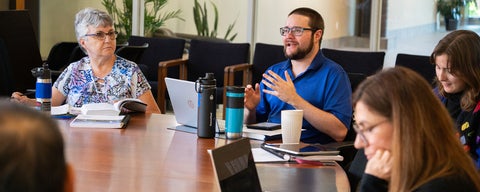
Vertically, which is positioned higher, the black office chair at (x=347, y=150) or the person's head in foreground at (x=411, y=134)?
the person's head in foreground at (x=411, y=134)

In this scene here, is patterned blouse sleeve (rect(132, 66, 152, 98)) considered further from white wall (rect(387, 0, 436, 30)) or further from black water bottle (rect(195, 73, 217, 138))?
white wall (rect(387, 0, 436, 30))

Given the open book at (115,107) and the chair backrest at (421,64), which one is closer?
the open book at (115,107)

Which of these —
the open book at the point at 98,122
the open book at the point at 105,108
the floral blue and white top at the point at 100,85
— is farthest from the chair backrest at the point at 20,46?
the open book at the point at 98,122

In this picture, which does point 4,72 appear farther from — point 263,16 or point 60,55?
point 263,16

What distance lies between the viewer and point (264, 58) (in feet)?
22.5

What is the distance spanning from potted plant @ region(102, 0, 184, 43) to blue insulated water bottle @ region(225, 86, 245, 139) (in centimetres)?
473

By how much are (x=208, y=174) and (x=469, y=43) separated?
136 centimetres

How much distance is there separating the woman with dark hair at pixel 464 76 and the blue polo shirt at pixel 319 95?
56cm

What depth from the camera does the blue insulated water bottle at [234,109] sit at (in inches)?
130

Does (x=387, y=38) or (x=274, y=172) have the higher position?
(x=387, y=38)

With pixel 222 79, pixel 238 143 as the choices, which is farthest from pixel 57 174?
pixel 222 79

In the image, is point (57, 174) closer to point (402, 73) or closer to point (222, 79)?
point (402, 73)

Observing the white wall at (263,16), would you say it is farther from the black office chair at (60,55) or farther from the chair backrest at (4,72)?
the chair backrest at (4,72)

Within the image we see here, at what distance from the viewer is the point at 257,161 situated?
2934 mm
